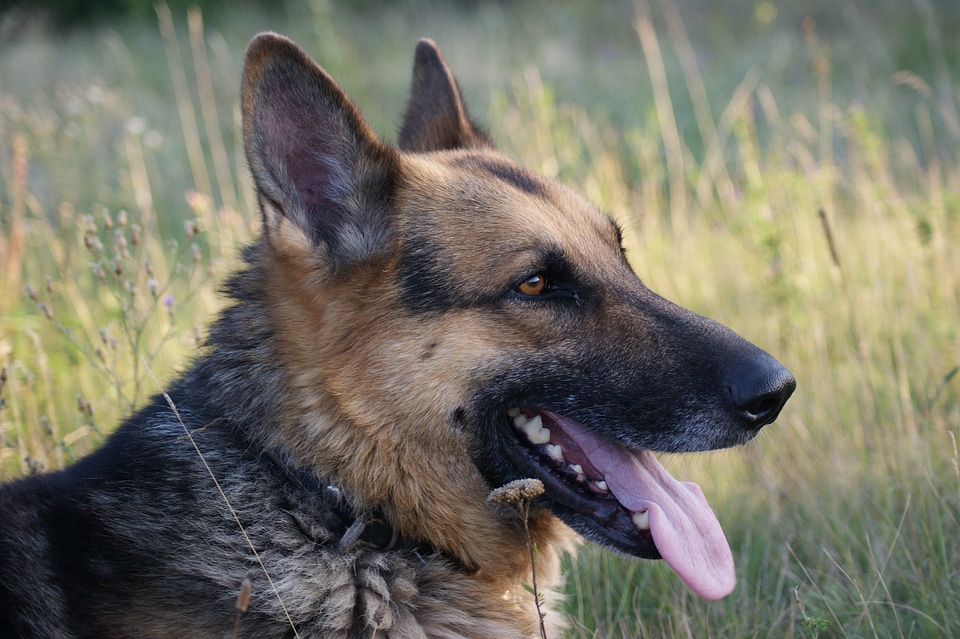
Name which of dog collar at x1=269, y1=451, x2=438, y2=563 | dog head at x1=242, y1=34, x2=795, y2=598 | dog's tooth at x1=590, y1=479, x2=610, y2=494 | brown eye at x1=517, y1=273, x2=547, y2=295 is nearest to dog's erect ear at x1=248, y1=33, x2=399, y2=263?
dog head at x1=242, y1=34, x2=795, y2=598

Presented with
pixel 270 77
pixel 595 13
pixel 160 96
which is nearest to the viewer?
pixel 270 77

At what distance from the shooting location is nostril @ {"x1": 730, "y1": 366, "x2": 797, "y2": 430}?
260 centimetres

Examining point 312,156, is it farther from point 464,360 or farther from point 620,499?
point 620,499

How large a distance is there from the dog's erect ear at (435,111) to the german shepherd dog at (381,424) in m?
0.96

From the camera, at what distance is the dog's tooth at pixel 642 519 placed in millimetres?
2705

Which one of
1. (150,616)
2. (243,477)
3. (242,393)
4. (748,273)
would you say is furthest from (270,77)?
(748,273)

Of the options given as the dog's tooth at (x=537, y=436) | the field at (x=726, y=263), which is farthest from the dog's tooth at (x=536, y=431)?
Result: the field at (x=726, y=263)

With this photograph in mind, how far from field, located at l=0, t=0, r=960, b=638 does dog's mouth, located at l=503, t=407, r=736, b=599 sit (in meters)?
0.47

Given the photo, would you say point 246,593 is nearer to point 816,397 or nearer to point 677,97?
point 816,397

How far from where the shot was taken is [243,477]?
8.67 feet

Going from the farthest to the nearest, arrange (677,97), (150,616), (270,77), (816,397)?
(677,97) → (816,397) → (270,77) → (150,616)

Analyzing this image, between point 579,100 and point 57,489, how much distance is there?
435 inches

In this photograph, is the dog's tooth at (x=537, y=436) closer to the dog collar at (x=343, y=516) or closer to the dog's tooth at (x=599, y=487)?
the dog's tooth at (x=599, y=487)

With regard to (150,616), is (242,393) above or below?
above
